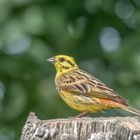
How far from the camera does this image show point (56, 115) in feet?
28.4

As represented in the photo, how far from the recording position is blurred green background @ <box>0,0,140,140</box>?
840 centimetres

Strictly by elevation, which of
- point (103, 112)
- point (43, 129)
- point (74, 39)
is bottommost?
point (43, 129)

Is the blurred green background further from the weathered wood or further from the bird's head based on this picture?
the weathered wood

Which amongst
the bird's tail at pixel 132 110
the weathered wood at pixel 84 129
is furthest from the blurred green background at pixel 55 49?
the weathered wood at pixel 84 129

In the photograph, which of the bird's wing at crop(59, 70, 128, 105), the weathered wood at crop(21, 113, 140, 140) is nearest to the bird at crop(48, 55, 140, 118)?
the bird's wing at crop(59, 70, 128, 105)

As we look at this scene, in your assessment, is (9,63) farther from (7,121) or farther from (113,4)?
(113,4)

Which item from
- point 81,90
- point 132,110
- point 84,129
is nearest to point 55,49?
point 81,90

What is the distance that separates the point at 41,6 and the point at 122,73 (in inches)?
46.1

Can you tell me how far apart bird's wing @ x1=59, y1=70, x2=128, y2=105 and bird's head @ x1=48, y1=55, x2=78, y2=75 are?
74mm

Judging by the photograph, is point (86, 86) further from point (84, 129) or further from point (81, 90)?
point (84, 129)

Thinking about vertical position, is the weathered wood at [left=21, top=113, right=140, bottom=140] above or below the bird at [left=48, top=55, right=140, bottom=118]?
below

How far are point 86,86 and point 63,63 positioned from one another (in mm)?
591

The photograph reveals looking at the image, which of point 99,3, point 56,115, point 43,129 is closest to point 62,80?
point 56,115

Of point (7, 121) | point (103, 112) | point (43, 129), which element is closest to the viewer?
point (43, 129)
